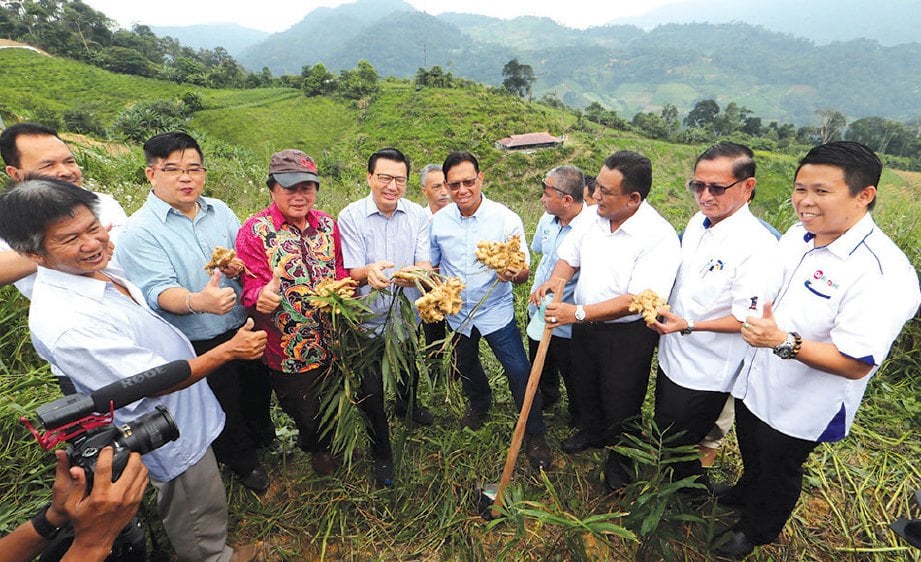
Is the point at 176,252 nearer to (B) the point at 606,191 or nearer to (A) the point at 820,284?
(B) the point at 606,191

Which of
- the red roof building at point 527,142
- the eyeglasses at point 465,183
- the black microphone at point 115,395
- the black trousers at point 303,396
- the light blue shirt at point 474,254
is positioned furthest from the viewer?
the red roof building at point 527,142

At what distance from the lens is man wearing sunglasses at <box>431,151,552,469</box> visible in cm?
302

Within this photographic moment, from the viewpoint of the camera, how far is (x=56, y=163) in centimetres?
255

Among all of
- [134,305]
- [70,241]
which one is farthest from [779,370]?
[70,241]

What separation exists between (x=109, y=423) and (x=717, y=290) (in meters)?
3.02

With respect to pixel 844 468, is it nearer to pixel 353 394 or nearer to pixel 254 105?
pixel 353 394

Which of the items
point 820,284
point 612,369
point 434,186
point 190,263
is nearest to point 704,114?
point 434,186

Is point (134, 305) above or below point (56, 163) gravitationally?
below

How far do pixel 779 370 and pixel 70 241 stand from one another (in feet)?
11.2

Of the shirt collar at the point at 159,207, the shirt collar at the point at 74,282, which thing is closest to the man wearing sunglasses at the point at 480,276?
the shirt collar at the point at 159,207

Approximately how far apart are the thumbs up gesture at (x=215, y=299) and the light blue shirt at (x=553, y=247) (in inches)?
84.1

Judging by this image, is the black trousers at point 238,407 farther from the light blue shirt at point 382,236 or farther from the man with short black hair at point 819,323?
the man with short black hair at point 819,323

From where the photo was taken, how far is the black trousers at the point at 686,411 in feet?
8.20

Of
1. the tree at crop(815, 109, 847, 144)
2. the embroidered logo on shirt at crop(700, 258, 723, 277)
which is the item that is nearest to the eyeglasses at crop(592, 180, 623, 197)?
the embroidered logo on shirt at crop(700, 258, 723, 277)
